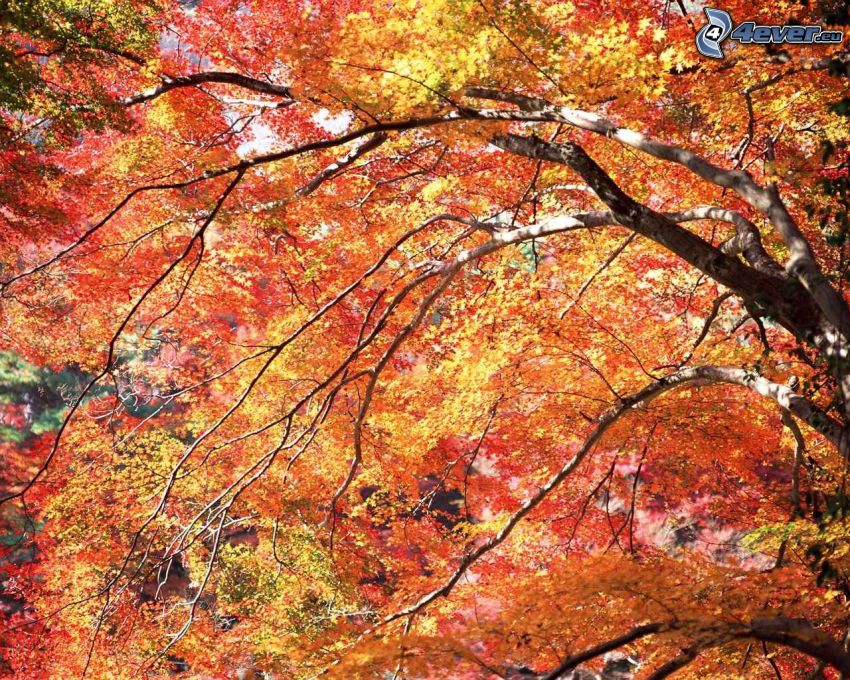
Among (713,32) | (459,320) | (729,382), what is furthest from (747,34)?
(459,320)

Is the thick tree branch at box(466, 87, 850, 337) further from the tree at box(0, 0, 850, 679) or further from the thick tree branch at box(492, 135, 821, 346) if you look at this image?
the thick tree branch at box(492, 135, 821, 346)

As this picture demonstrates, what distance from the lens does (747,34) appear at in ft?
21.0

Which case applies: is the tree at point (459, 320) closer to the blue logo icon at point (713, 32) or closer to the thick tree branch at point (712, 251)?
the thick tree branch at point (712, 251)

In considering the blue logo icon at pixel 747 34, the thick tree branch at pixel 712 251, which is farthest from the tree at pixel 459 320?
the blue logo icon at pixel 747 34

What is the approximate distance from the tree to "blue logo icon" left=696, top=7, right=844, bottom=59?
147 mm

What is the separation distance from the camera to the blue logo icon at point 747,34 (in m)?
6.11

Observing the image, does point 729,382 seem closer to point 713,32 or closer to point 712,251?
point 712,251

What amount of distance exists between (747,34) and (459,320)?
14.0ft

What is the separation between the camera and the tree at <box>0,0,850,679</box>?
14.5 ft

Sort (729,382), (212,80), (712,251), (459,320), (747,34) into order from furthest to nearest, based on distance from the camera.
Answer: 1. (459,320)
2. (212,80)
3. (747,34)
4. (729,382)
5. (712,251)

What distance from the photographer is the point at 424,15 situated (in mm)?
4801

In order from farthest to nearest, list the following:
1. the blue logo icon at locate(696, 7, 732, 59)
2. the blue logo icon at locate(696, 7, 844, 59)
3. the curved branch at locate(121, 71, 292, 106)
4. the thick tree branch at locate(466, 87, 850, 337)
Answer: the curved branch at locate(121, 71, 292, 106) → the blue logo icon at locate(696, 7, 732, 59) → the blue logo icon at locate(696, 7, 844, 59) → the thick tree branch at locate(466, 87, 850, 337)

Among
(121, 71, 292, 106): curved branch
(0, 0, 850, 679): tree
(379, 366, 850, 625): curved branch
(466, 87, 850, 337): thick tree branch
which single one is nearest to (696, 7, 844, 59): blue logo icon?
(0, 0, 850, 679): tree

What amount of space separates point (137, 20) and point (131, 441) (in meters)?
8.73
